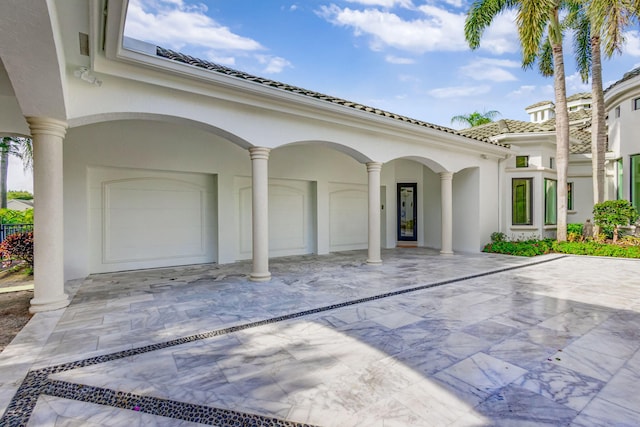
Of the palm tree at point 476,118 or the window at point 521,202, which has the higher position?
the palm tree at point 476,118

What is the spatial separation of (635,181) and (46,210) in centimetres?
1643

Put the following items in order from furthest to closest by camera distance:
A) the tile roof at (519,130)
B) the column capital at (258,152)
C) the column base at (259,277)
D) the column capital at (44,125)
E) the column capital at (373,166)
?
the tile roof at (519,130) < the column capital at (373,166) < the column base at (259,277) < the column capital at (258,152) < the column capital at (44,125)

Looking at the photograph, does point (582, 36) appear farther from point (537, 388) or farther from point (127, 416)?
point (127, 416)

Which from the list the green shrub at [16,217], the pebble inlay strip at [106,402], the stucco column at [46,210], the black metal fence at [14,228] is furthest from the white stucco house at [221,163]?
the green shrub at [16,217]

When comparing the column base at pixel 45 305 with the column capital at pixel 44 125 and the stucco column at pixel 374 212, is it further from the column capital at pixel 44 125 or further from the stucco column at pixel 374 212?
the stucco column at pixel 374 212

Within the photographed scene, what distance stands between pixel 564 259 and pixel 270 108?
935cm

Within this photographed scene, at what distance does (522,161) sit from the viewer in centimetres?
1202

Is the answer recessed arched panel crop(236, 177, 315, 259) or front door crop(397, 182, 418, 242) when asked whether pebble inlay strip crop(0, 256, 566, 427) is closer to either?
recessed arched panel crop(236, 177, 315, 259)

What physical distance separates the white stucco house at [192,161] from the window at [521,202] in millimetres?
743

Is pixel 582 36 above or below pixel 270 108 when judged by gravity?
above

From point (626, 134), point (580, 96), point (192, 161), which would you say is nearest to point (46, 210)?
point (192, 161)

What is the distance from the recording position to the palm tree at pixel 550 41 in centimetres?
1024

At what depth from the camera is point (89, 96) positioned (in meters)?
4.70

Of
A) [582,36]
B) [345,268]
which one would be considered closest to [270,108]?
[345,268]
